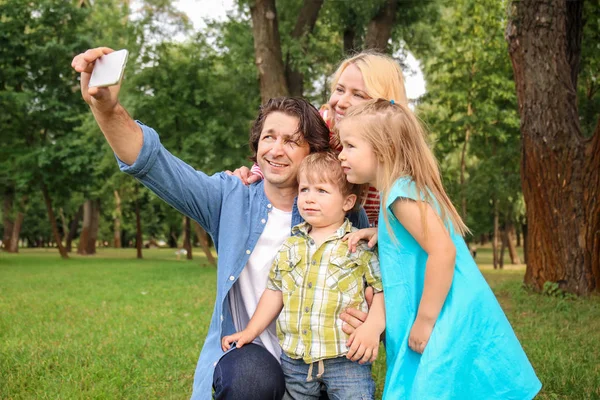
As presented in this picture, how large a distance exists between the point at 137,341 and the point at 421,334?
4.89m

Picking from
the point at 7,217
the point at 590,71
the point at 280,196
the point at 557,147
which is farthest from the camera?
the point at 7,217

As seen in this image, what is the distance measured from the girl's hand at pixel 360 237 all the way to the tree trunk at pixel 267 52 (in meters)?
A: 9.15

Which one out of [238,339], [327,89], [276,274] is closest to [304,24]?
[327,89]

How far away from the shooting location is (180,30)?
720 inches

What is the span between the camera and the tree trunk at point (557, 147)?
8.46 m

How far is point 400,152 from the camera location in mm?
2451

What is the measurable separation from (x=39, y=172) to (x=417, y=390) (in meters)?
21.5

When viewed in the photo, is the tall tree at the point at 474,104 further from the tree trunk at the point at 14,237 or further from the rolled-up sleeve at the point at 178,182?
the tree trunk at the point at 14,237

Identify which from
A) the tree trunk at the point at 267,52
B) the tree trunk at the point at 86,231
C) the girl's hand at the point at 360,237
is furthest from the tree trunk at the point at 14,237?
the girl's hand at the point at 360,237

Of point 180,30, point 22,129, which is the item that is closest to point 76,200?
point 22,129

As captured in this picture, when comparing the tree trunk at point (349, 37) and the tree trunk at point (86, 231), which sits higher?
the tree trunk at point (349, 37)

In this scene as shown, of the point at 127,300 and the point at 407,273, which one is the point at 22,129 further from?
the point at 407,273

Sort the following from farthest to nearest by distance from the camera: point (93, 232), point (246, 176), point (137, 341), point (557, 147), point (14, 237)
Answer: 1. point (14, 237)
2. point (93, 232)
3. point (557, 147)
4. point (137, 341)
5. point (246, 176)

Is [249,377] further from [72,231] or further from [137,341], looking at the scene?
[72,231]
